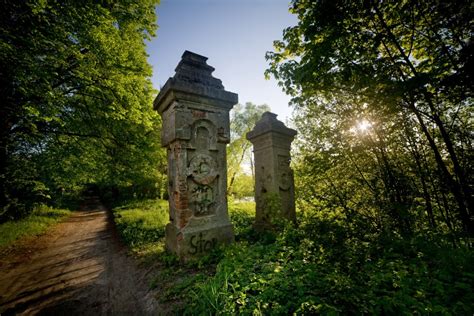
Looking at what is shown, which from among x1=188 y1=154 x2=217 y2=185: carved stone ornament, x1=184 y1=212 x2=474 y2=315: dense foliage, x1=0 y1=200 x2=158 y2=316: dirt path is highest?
x1=188 y1=154 x2=217 y2=185: carved stone ornament

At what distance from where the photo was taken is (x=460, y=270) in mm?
1916

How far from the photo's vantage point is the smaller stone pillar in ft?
17.2

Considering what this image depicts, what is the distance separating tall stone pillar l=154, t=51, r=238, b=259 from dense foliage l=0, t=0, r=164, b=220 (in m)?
2.82

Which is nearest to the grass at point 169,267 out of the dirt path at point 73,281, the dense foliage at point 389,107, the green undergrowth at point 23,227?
the dirt path at point 73,281

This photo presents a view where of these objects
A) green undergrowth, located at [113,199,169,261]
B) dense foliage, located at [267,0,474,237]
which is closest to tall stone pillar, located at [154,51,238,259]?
green undergrowth, located at [113,199,169,261]

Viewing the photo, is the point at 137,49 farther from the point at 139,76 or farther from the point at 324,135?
the point at 324,135

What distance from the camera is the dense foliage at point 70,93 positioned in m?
4.30

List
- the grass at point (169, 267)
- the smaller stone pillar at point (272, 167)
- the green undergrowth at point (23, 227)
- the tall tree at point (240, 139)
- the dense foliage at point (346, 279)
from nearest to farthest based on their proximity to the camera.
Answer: the dense foliage at point (346, 279)
the grass at point (169, 267)
the smaller stone pillar at point (272, 167)
the green undergrowth at point (23, 227)
the tall tree at point (240, 139)

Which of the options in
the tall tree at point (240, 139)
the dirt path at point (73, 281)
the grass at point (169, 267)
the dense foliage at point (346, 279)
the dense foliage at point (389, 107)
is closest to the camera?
the dense foliage at point (346, 279)

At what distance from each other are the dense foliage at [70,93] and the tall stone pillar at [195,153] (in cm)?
282

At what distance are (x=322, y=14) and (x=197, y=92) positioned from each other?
266cm

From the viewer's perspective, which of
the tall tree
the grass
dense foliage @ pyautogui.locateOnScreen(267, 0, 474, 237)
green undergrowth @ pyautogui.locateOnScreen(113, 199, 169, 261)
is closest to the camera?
dense foliage @ pyautogui.locateOnScreen(267, 0, 474, 237)

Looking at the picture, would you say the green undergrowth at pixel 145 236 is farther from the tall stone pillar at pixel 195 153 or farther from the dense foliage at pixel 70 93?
the dense foliage at pixel 70 93

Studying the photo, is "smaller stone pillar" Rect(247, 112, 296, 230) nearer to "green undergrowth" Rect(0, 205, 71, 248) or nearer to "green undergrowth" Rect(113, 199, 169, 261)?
"green undergrowth" Rect(113, 199, 169, 261)
